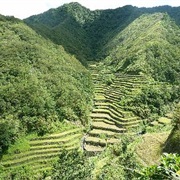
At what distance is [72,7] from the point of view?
10000 cm

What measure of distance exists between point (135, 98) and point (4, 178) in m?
19.7

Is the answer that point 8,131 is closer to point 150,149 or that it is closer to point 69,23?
point 150,149

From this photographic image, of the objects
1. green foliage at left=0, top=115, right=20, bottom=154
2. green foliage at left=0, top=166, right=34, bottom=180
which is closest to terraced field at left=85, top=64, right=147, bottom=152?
green foliage at left=0, top=166, right=34, bottom=180

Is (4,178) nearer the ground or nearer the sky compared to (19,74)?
nearer the ground

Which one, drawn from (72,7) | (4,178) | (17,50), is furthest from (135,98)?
(72,7)

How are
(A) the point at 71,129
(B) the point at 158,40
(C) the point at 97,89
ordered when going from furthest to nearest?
(B) the point at 158,40 → (C) the point at 97,89 → (A) the point at 71,129

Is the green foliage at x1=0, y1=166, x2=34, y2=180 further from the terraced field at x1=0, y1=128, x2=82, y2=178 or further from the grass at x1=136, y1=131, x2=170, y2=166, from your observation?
the grass at x1=136, y1=131, x2=170, y2=166

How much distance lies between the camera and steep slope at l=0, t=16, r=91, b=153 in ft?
112

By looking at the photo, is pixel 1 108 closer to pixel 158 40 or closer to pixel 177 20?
pixel 158 40

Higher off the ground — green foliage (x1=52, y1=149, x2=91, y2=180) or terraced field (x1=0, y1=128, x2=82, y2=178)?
green foliage (x1=52, y1=149, x2=91, y2=180)

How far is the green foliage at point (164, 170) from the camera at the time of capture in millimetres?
3397

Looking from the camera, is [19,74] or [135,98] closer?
[19,74]

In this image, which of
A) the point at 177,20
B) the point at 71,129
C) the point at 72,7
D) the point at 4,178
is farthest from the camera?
the point at 72,7

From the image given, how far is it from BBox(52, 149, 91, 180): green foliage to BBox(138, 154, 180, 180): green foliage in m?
17.2
